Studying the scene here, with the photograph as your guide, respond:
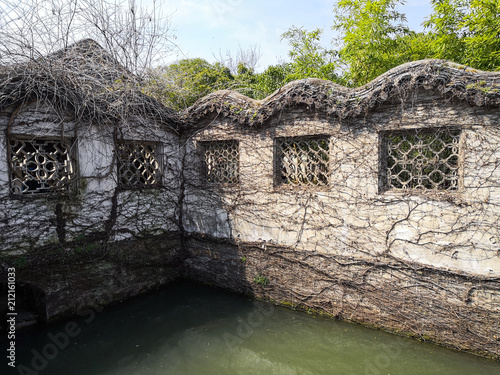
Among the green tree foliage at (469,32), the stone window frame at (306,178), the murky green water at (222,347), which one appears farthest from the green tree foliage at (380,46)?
the murky green water at (222,347)

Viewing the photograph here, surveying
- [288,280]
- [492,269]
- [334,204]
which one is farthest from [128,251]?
[492,269]

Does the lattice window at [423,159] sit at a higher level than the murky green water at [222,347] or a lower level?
higher

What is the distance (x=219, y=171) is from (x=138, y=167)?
1.51 metres

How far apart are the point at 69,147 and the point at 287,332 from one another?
421 cm

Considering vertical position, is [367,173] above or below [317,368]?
above

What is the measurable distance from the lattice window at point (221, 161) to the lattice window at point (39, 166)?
2248 millimetres

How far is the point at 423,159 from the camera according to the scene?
437cm

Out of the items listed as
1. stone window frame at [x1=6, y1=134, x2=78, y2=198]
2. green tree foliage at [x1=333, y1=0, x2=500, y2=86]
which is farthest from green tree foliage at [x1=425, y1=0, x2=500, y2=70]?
stone window frame at [x1=6, y1=134, x2=78, y2=198]

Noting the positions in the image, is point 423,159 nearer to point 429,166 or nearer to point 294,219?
point 429,166

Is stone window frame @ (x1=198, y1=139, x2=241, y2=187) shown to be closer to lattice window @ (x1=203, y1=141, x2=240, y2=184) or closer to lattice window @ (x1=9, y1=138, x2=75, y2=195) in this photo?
lattice window @ (x1=203, y1=141, x2=240, y2=184)

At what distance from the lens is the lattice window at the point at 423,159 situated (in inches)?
166

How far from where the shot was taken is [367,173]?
472 cm

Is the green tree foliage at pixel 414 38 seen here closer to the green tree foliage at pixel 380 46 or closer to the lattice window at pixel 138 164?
the green tree foliage at pixel 380 46

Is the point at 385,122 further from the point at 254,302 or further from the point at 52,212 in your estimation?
the point at 52,212
